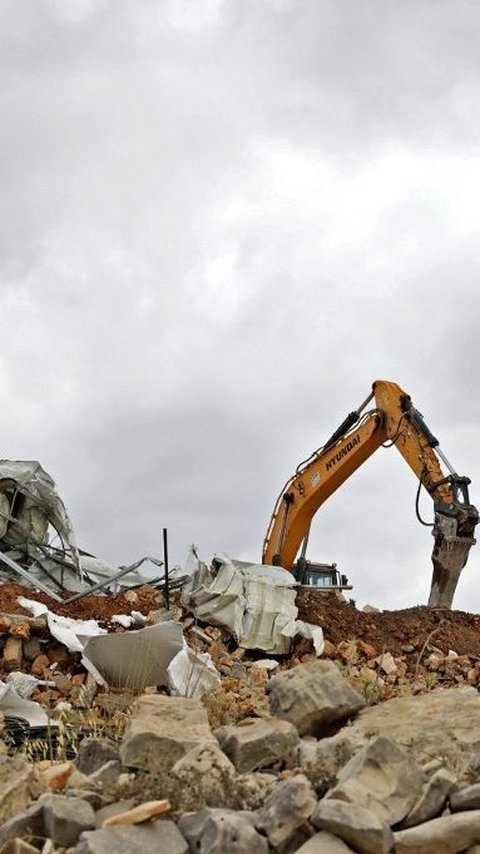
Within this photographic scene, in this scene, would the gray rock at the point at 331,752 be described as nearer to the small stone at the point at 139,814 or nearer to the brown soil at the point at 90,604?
the small stone at the point at 139,814

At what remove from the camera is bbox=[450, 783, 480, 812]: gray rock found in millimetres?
4477

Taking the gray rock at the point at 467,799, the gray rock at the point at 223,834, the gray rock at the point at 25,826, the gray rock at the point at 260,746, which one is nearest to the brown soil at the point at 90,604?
the gray rock at the point at 260,746

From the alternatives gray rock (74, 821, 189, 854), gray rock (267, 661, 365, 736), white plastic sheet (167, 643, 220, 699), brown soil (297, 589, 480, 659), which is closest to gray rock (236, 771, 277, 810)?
gray rock (74, 821, 189, 854)

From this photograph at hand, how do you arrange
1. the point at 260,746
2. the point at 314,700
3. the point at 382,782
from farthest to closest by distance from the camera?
the point at 314,700 → the point at 260,746 → the point at 382,782

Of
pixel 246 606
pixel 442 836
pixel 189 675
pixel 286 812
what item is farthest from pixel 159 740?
pixel 246 606

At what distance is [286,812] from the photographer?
434 centimetres

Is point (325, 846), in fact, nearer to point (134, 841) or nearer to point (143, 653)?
point (134, 841)

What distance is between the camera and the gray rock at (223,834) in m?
4.16

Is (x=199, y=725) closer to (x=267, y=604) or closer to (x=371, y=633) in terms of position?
(x=267, y=604)

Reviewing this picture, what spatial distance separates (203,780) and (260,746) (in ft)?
2.45

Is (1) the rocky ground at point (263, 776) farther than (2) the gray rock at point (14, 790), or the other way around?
(2) the gray rock at point (14, 790)

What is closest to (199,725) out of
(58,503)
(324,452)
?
(58,503)

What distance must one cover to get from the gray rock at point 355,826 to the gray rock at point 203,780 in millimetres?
499

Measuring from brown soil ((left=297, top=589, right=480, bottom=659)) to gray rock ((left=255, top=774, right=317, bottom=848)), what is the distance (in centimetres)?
937
